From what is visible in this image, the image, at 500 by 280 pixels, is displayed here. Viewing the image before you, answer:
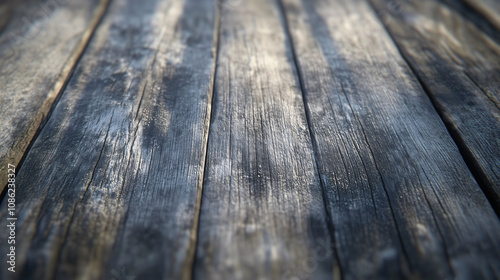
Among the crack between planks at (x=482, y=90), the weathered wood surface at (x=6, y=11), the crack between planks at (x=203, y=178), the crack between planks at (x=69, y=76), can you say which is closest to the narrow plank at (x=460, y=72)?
the crack between planks at (x=482, y=90)

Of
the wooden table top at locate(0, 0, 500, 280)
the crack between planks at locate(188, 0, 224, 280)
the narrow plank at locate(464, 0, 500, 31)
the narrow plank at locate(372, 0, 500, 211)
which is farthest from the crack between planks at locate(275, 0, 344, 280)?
the narrow plank at locate(464, 0, 500, 31)

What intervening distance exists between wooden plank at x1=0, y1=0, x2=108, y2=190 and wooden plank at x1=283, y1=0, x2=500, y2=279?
0.97m

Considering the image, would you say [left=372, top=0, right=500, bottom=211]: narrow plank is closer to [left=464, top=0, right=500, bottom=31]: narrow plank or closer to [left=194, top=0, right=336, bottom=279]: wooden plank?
[left=464, top=0, right=500, bottom=31]: narrow plank

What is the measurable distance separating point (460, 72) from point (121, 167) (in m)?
1.36

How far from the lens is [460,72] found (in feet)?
4.20

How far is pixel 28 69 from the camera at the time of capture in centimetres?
127

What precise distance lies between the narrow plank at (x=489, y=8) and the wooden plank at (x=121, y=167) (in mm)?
1440

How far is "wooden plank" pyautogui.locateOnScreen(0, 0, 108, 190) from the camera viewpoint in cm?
104

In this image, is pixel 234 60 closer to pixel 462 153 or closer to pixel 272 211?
pixel 272 211

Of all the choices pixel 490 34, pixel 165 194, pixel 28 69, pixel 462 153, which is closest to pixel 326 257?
pixel 165 194

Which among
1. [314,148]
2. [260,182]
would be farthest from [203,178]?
[314,148]

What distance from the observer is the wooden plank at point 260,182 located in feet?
2.46

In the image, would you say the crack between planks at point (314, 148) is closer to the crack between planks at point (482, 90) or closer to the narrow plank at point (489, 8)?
the crack between planks at point (482, 90)

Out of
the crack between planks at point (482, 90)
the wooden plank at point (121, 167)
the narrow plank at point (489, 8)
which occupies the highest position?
the narrow plank at point (489, 8)
